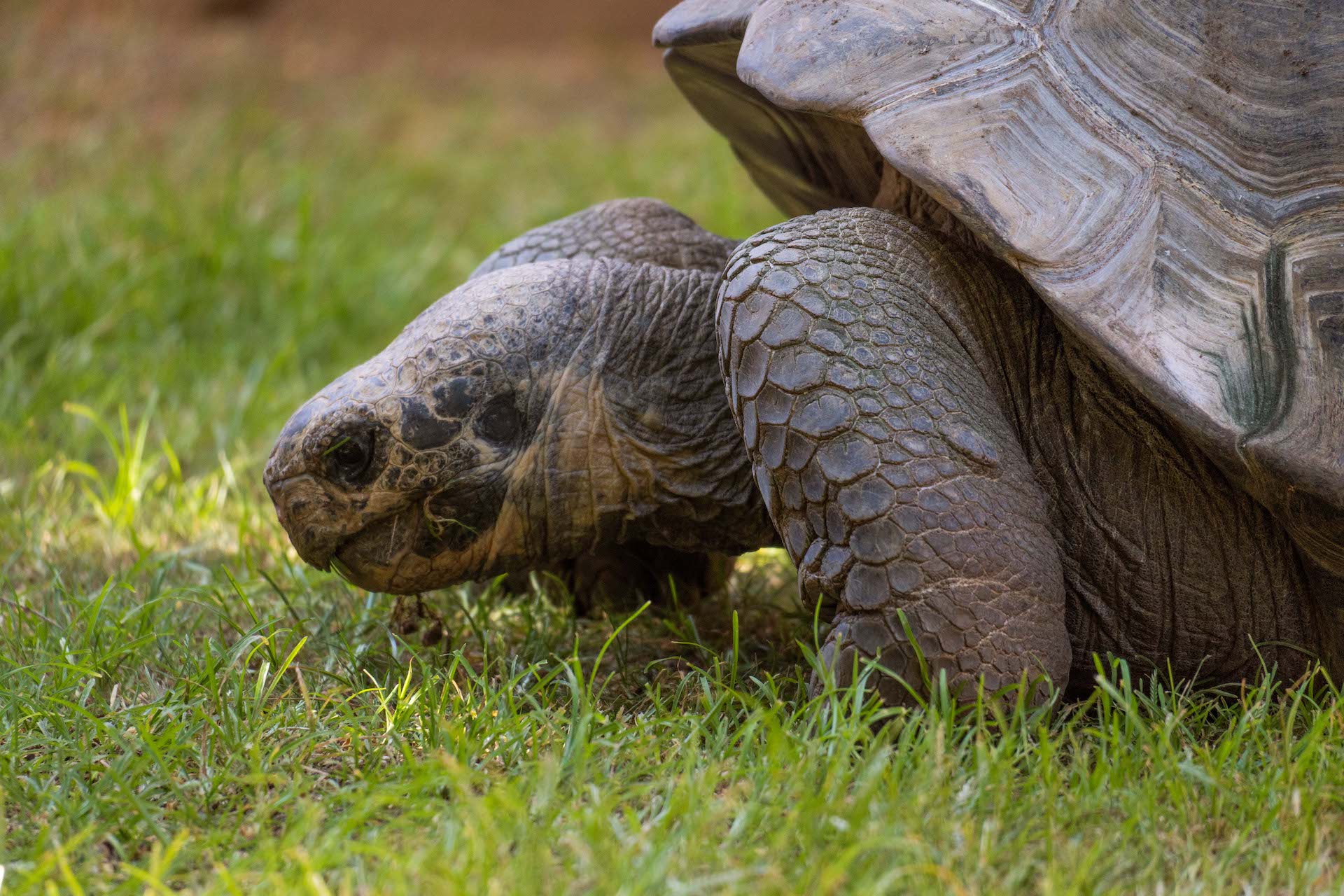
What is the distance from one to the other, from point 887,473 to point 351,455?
1002mm

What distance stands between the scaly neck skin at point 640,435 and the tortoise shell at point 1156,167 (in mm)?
519

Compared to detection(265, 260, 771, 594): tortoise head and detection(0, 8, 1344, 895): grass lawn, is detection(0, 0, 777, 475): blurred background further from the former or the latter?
detection(265, 260, 771, 594): tortoise head

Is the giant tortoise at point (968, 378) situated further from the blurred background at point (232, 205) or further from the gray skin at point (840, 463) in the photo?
the blurred background at point (232, 205)

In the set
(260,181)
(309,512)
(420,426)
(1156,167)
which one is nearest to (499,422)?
(420,426)

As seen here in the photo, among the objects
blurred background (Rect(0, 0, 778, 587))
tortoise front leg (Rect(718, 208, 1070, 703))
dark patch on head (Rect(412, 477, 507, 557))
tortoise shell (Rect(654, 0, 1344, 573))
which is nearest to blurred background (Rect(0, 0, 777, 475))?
blurred background (Rect(0, 0, 778, 587))

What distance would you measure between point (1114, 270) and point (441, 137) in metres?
6.51

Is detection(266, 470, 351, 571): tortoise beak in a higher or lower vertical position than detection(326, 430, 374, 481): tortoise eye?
lower

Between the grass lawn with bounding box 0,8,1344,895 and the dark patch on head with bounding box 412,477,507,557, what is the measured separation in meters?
0.22

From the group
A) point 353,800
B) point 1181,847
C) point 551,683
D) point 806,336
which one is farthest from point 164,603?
point 1181,847

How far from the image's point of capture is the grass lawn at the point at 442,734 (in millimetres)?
1666

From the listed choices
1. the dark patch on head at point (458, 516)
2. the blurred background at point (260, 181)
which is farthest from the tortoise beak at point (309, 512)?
A: the blurred background at point (260, 181)

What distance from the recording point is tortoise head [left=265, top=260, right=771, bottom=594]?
2428 mm

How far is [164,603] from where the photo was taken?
9.56 ft

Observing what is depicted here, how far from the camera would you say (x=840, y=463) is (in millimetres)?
2086
